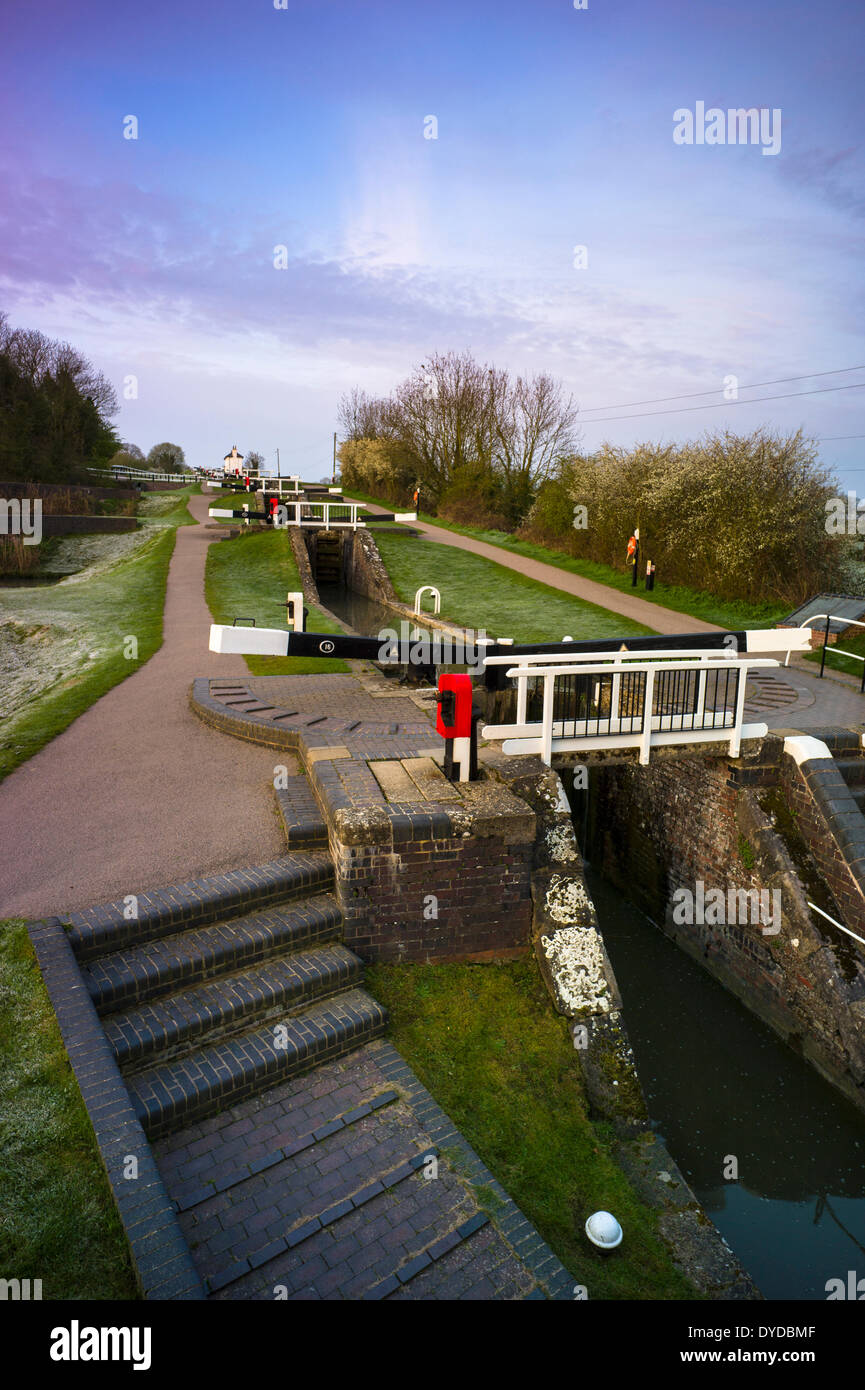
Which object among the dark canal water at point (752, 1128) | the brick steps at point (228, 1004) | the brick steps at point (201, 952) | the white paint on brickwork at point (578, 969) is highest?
the brick steps at point (201, 952)

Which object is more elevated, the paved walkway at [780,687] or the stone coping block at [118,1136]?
the paved walkway at [780,687]

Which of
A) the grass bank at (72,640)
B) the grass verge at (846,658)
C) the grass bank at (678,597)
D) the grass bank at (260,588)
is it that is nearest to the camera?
the grass bank at (72,640)

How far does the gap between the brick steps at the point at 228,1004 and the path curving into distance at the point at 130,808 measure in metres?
1.01

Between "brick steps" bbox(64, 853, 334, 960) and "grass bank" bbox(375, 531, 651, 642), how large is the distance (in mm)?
8526

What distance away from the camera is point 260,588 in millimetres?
20312

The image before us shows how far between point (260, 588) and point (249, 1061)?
16.5m

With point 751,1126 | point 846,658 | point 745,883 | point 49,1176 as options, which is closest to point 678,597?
point 846,658

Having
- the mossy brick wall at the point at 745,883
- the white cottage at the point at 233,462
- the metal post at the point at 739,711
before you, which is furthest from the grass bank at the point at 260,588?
the white cottage at the point at 233,462

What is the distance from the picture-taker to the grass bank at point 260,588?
42.9 ft
